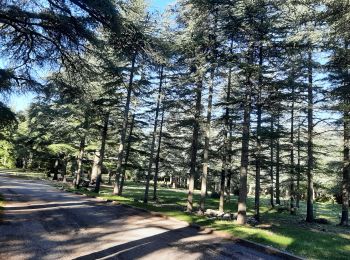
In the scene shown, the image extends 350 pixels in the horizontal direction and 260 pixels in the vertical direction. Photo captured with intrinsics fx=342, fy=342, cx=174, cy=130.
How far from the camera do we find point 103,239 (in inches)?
371

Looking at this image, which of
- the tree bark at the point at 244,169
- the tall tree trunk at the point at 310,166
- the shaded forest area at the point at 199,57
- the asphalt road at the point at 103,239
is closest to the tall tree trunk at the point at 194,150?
the shaded forest area at the point at 199,57

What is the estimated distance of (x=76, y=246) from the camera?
8.48m

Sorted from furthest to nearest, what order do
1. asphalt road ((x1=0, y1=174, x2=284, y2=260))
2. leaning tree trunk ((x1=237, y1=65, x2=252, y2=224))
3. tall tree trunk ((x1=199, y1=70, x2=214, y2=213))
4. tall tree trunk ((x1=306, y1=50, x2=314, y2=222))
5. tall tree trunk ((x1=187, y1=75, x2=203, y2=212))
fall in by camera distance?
tall tree trunk ((x1=306, y1=50, x2=314, y2=222)), tall tree trunk ((x1=187, y1=75, x2=203, y2=212)), tall tree trunk ((x1=199, y1=70, x2=214, y2=213)), leaning tree trunk ((x1=237, y1=65, x2=252, y2=224)), asphalt road ((x1=0, y1=174, x2=284, y2=260))

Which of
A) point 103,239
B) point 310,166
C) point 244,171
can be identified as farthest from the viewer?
point 310,166

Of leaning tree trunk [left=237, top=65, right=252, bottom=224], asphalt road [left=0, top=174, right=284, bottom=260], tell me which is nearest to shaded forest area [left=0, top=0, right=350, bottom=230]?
leaning tree trunk [left=237, top=65, right=252, bottom=224]

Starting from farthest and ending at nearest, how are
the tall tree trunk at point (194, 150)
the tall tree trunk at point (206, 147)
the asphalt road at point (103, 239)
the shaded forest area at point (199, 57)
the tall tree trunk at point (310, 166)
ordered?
1. the tall tree trunk at point (310, 166)
2. the tall tree trunk at point (194, 150)
3. the tall tree trunk at point (206, 147)
4. the shaded forest area at point (199, 57)
5. the asphalt road at point (103, 239)

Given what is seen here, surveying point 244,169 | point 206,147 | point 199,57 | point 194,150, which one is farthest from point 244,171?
point 199,57

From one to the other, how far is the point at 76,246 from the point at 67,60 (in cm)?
687

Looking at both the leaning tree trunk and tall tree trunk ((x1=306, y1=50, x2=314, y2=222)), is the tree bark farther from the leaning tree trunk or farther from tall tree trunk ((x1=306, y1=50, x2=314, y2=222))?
tall tree trunk ((x1=306, y1=50, x2=314, y2=222))

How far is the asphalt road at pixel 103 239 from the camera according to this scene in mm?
7973

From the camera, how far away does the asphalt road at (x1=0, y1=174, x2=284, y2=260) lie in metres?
7.97

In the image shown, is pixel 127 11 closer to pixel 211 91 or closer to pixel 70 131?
pixel 211 91

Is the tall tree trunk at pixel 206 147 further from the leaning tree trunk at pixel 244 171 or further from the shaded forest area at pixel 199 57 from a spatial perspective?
the leaning tree trunk at pixel 244 171

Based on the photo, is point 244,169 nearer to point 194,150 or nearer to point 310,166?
point 194,150
